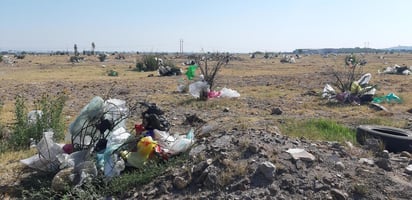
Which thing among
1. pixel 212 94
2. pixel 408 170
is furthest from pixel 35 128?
pixel 212 94

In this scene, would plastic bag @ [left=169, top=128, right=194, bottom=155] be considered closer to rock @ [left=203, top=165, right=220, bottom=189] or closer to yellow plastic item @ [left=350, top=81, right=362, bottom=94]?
rock @ [left=203, top=165, right=220, bottom=189]

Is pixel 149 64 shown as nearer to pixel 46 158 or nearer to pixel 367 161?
pixel 46 158

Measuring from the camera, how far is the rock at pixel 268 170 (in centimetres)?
381

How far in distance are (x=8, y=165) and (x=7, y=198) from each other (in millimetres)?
1143

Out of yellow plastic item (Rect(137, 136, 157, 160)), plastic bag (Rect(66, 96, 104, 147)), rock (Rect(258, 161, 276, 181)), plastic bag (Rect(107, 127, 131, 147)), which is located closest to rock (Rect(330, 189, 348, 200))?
rock (Rect(258, 161, 276, 181))

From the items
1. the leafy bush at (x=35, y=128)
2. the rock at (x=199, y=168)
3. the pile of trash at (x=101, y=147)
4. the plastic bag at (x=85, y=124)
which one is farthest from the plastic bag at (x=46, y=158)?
the rock at (x=199, y=168)

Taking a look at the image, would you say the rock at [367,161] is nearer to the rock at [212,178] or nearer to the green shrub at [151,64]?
the rock at [212,178]

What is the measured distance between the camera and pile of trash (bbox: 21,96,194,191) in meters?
4.31

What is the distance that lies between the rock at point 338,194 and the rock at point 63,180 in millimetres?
2632

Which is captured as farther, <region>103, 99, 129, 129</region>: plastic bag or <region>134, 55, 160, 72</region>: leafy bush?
<region>134, 55, 160, 72</region>: leafy bush

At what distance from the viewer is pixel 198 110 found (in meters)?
9.64

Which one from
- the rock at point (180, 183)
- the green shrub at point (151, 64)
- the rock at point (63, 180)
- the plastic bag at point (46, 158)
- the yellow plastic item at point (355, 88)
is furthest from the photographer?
the green shrub at point (151, 64)

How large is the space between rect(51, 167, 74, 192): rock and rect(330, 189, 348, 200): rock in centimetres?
263

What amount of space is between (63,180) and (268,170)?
216cm
